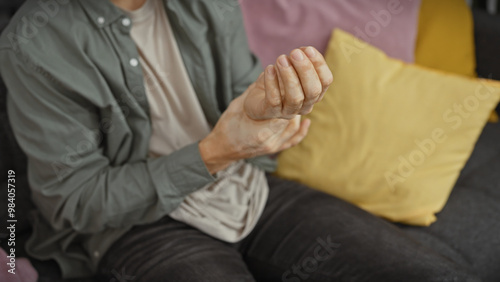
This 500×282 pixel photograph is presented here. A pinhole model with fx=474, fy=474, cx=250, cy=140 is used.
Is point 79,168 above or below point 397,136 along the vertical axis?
above

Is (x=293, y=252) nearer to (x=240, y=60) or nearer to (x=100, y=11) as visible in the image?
(x=240, y=60)

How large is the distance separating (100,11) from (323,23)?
24.2 inches

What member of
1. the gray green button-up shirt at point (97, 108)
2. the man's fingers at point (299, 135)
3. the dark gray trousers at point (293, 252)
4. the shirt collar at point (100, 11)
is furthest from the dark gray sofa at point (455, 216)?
the man's fingers at point (299, 135)

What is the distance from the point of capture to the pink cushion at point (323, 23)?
124 centimetres

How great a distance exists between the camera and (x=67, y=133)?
34.4 inches

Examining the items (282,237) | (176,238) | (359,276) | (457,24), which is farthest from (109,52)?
(457,24)

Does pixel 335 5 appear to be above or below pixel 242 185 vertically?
above

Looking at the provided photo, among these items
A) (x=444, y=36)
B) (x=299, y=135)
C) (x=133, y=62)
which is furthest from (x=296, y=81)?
(x=444, y=36)

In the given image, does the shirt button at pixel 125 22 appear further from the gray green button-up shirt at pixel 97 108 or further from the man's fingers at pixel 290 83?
the man's fingers at pixel 290 83

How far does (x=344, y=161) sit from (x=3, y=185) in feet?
2.61

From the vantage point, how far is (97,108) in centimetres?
93

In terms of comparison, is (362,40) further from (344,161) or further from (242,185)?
(242,185)

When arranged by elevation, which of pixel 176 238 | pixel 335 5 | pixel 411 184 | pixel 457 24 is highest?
pixel 335 5

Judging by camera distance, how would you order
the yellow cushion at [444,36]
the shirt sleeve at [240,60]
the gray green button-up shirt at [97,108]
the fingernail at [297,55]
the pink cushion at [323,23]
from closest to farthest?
1. the fingernail at [297,55]
2. the gray green button-up shirt at [97,108]
3. the shirt sleeve at [240,60]
4. the pink cushion at [323,23]
5. the yellow cushion at [444,36]
